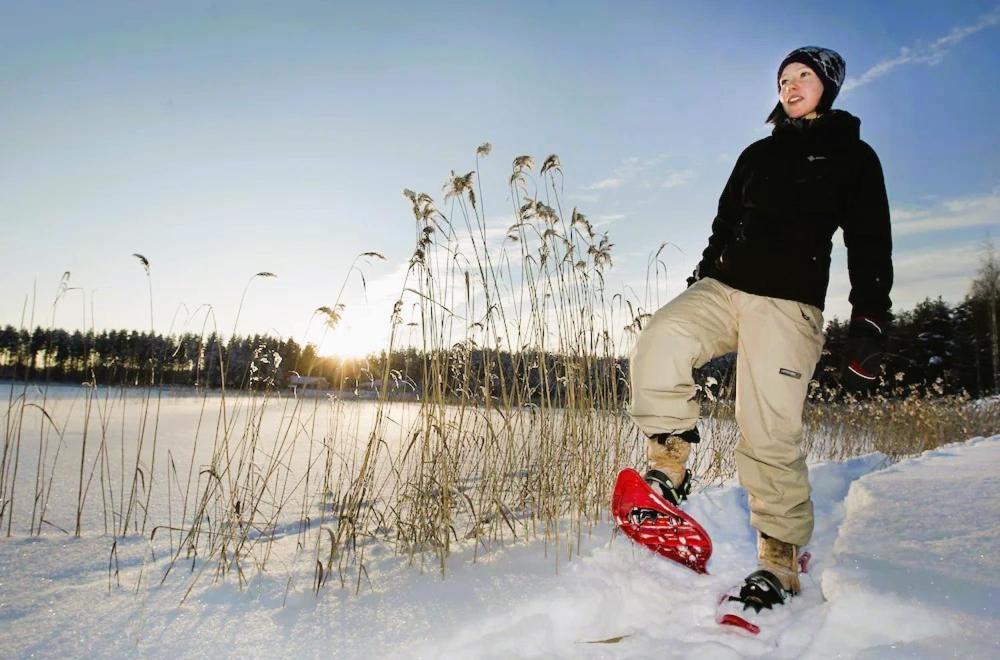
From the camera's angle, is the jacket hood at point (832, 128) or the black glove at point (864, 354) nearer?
the black glove at point (864, 354)

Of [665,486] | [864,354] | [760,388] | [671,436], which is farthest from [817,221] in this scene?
[665,486]

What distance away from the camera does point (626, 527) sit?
1753mm

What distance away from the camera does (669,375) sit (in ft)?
5.74

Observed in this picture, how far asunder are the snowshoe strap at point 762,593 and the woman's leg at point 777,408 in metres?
0.14

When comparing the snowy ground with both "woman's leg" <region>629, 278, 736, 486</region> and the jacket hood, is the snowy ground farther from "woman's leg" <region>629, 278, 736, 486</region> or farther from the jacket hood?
the jacket hood

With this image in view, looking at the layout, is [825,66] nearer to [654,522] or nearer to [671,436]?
[671,436]

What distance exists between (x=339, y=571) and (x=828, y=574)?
4.70ft

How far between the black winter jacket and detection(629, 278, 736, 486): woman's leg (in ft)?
0.72

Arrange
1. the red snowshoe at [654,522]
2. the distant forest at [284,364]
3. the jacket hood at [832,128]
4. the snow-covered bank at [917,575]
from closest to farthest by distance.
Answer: the snow-covered bank at [917,575] < the red snowshoe at [654,522] < the jacket hood at [832,128] < the distant forest at [284,364]

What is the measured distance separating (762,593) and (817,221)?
3.64 ft

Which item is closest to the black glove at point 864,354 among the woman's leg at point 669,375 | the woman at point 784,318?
the woman at point 784,318

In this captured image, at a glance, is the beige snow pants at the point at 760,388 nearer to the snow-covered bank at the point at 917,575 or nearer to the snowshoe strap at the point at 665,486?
the snowshoe strap at the point at 665,486

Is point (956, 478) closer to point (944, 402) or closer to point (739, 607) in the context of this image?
point (739, 607)

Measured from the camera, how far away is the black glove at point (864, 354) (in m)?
1.65
